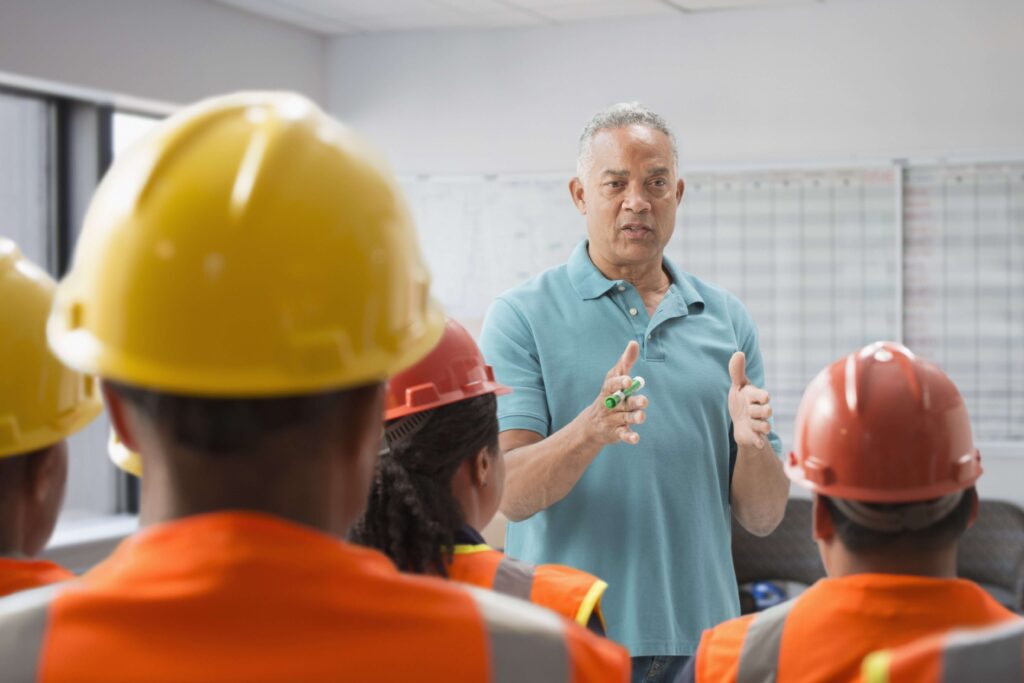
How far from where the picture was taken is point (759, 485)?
213cm

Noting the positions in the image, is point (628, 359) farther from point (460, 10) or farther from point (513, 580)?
point (460, 10)

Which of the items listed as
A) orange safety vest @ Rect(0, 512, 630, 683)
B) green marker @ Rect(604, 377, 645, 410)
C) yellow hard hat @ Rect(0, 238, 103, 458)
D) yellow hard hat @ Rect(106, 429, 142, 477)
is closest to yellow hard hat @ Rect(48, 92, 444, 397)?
orange safety vest @ Rect(0, 512, 630, 683)

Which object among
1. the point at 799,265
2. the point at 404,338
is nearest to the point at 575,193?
the point at 404,338

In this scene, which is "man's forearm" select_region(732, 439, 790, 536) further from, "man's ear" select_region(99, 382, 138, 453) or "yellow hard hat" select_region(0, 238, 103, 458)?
"man's ear" select_region(99, 382, 138, 453)

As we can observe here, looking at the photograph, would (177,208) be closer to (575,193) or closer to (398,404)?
(398,404)

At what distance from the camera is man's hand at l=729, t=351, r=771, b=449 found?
6.40 feet

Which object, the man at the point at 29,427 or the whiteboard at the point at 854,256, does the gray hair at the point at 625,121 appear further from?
the whiteboard at the point at 854,256

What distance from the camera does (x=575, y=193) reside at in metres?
2.51

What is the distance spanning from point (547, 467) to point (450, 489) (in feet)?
1.60

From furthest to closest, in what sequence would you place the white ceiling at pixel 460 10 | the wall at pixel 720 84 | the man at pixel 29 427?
1. the white ceiling at pixel 460 10
2. the wall at pixel 720 84
3. the man at pixel 29 427

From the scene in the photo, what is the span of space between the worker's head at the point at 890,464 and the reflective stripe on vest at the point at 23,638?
0.87 metres

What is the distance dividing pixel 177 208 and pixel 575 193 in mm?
1786

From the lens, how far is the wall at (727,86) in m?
5.00

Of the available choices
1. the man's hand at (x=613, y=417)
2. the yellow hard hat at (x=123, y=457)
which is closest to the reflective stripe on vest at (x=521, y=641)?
the yellow hard hat at (x=123, y=457)
